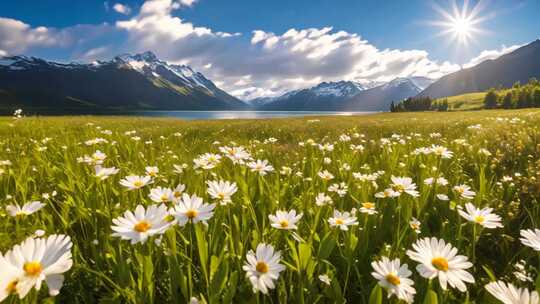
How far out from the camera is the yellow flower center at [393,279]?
1153mm

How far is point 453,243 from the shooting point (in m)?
1.95

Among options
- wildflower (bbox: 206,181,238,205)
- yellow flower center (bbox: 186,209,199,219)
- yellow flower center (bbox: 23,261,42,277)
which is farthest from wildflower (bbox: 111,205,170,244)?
wildflower (bbox: 206,181,238,205)

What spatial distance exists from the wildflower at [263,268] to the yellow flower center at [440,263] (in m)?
0.64

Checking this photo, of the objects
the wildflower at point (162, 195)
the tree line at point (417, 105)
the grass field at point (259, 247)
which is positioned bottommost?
Result: the grass field at point (259, 247)

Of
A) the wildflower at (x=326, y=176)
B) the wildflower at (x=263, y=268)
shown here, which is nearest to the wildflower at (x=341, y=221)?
the wildflower at (x=263, y=268)

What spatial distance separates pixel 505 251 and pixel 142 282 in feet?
8.03

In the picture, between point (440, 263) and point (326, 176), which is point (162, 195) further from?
point (326, 176)

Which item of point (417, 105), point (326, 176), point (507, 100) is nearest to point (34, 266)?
point (326, 176)

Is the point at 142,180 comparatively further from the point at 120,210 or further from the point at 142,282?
the point at 142,282

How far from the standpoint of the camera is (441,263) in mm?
1167

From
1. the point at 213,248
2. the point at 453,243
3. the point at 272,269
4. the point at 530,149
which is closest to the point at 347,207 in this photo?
the point at 453,243

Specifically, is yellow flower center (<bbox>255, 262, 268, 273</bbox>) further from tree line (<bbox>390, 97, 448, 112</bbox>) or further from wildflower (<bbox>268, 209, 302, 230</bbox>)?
tree line (<bbox>390, 97, 448, 112</bbox>)

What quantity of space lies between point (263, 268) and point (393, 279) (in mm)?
537

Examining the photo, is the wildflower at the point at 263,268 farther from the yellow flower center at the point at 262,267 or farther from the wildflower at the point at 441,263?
the wildflower at the point at 441,263
